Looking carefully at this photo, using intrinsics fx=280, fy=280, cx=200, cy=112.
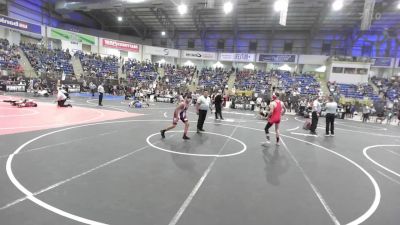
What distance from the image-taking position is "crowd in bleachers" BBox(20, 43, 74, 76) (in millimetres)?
30953

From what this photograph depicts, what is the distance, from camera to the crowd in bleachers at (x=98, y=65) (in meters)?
35.5

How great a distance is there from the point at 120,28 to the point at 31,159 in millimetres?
46143

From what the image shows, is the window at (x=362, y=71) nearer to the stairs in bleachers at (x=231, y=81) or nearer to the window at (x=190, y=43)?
the stairs in bleachers at (x=231, y=81)

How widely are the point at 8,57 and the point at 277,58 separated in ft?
109

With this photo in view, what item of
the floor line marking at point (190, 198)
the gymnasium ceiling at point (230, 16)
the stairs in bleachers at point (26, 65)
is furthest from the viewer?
the gymnasium ceiling at point (230, 16)

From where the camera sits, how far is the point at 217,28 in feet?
147

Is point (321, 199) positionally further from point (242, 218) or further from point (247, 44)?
point (247, 44)

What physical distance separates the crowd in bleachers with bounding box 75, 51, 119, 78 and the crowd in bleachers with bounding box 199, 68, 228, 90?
39.1 feet

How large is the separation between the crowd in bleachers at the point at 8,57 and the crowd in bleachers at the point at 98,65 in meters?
7.30

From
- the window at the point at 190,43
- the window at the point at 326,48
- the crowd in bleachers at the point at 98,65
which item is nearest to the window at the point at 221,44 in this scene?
the window at the point at 190,43

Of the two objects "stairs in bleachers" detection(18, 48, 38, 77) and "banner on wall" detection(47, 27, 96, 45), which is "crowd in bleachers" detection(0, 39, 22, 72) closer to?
"stairs in bleachers" detection(18, 48, 38, 77)

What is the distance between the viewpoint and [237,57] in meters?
42.5

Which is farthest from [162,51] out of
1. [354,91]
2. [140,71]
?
[354,91]

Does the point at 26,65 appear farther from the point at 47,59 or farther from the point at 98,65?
the point at 98,65
